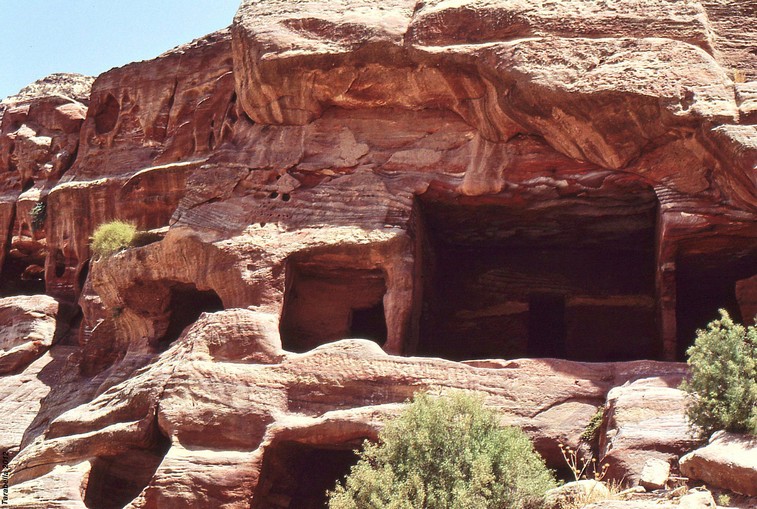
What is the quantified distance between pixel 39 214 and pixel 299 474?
8592 mm

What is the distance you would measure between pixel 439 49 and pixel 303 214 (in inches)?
105

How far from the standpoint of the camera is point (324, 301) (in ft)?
44.1

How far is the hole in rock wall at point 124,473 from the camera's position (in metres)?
11.8

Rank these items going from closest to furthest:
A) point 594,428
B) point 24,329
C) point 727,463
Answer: point 727,463 < point 594,428 < point 24,329

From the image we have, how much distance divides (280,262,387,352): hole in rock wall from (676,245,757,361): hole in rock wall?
12.8 ft

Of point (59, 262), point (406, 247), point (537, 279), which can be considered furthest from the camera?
point (59, 262)

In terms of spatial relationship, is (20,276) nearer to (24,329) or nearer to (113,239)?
(24,329)

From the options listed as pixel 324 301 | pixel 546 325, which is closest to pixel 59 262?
pixel 324 301

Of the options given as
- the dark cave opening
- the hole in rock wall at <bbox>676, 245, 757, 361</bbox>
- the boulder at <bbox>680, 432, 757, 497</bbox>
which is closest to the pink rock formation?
the dark cave opening

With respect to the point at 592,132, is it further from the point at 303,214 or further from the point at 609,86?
the point at 303,214

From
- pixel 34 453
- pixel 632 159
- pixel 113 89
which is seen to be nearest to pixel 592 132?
pixel 632 159

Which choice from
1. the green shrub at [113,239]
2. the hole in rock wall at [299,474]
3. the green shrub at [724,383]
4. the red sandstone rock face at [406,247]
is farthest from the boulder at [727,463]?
the green shrub at [113,239]

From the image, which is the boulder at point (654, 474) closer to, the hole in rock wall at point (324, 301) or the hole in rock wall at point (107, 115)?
the hole in rock wall at point (324, 301)

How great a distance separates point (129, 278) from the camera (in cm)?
1380
